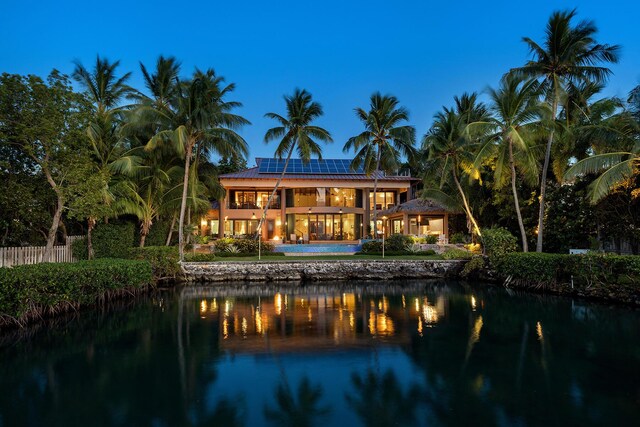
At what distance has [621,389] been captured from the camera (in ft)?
18.8

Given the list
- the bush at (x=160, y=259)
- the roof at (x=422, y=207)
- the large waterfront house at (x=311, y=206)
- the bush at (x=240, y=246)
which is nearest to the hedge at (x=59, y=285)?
the bush at (x=160, y=259)

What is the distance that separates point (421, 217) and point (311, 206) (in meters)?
8.74

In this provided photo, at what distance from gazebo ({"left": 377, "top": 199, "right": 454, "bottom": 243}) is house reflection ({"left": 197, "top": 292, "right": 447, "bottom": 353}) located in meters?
13.8

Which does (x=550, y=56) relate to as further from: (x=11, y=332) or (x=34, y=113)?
(x=11, y=332)

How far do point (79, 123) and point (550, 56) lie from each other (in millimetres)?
18482

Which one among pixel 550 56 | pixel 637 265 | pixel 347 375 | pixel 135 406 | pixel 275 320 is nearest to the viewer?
pixel 135 406

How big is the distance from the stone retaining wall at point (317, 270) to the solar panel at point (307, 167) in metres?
13.8

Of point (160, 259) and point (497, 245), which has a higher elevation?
point (497, 245)

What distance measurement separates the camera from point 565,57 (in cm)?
1553

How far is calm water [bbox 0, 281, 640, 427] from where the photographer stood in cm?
504

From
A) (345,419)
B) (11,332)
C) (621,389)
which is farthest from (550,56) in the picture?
(11,332)

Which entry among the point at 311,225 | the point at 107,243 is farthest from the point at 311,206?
the point at 107,243

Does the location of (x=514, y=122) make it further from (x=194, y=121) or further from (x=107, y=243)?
(x=107, y=243)

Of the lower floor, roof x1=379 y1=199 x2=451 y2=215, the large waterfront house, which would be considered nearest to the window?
the large waterfront house
